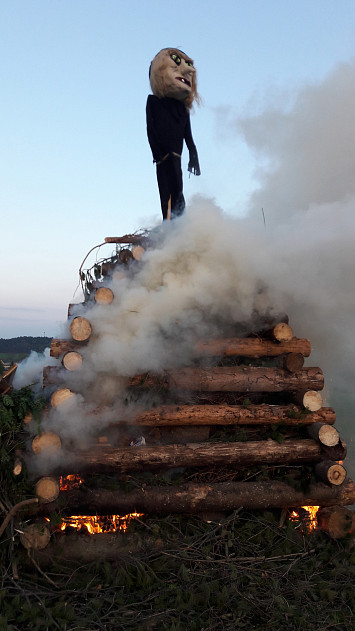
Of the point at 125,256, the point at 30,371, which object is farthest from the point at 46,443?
the point at 125,256

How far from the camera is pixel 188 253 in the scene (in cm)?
645

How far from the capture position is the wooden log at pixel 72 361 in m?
5.25

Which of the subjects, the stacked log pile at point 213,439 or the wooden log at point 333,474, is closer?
the stacked log pile at point 213,439

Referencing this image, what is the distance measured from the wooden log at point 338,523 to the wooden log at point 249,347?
2.18 m

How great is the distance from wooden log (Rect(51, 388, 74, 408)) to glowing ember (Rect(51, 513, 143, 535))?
127cm

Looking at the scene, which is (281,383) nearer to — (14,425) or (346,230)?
(346,230)

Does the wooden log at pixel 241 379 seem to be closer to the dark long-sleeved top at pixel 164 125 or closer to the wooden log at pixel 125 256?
the wooden log at pixel 125 256

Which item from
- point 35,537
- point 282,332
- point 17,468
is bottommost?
point 35,537

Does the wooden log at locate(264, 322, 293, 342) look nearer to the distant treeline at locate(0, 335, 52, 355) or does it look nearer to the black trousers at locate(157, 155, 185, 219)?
the black trousers at locate(157, 155, 185, 219)

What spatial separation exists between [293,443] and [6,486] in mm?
3440

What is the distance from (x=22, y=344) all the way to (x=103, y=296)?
17170mm

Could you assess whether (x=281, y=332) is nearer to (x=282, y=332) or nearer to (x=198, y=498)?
(x=282, y=332)

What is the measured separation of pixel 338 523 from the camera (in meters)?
4.93

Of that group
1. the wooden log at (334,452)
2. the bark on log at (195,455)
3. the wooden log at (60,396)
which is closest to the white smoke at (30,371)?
the wooden log at (60,396)
